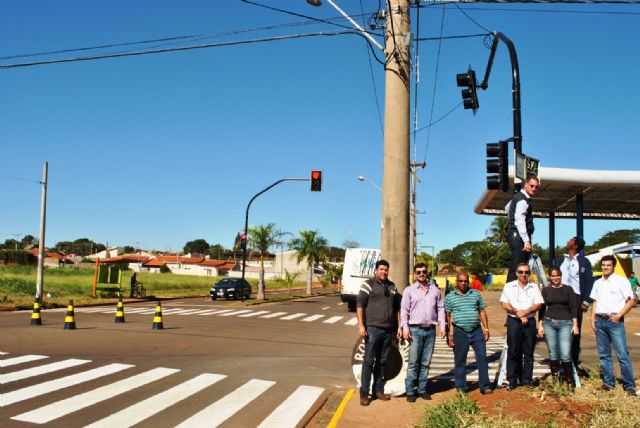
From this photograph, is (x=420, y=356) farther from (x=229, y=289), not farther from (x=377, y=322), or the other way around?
(x=229, y=289)

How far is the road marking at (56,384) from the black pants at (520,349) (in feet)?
20.1

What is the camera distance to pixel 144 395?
25.9ft

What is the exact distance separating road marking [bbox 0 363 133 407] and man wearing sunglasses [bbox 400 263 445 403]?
15.8 ft

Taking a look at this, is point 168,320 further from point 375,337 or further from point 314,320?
point 375,337

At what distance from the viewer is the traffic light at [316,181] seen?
2719 cm

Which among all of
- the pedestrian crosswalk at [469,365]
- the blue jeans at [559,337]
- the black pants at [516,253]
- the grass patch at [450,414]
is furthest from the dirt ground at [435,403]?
the black pants at [516,253]

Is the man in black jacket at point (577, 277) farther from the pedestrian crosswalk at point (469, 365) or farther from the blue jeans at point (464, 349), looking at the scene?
the blue jeans at point (464, 349)

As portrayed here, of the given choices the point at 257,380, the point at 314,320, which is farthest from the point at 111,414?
the point at 314,320

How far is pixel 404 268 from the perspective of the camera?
Answer: 8.80m

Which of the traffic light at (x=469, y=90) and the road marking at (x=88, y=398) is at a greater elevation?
the traffic light at (x=469, y=90)

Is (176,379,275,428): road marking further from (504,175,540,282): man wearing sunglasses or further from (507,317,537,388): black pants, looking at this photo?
(504,175,540,282): man wearing sunglasses

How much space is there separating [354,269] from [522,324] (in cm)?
2329

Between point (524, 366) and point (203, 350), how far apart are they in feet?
22.9

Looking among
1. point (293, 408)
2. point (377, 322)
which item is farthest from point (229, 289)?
point (377, 322)
